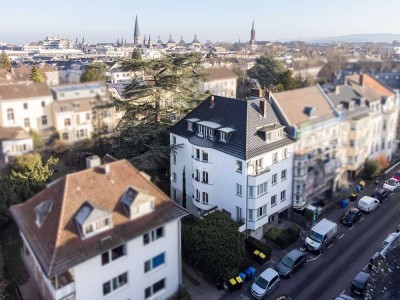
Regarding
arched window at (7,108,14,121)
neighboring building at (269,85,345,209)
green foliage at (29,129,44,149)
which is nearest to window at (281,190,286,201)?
neighboring building at (269,85,345,209)

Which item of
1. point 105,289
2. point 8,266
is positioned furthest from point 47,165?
point 8,266

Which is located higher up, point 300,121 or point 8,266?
point 300,121

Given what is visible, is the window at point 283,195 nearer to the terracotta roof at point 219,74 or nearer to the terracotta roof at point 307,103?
the terracotta roof at point 219,74

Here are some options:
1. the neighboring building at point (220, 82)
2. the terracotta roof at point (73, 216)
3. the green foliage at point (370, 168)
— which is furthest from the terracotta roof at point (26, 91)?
the green foliage at point (370, 168)

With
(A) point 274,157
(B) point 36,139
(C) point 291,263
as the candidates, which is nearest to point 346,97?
(B) point 36,139

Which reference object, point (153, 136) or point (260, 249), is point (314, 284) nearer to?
point (260, 249)

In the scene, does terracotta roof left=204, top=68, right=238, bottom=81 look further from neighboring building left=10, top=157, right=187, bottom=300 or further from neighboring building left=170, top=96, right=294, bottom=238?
neighboring building left=10, top=157, right=187, bottom=300
